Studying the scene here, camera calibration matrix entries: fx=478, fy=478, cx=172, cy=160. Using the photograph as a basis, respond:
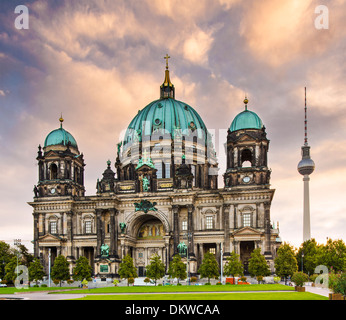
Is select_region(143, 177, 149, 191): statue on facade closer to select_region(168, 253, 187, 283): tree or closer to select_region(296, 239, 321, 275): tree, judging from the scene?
select_region(168, 253, 187, 283): tree

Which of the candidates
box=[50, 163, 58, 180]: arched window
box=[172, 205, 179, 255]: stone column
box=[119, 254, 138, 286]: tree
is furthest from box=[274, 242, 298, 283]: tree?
box=[50, 163, 58, 180]: arched window

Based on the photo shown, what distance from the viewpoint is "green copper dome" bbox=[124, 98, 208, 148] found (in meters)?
108

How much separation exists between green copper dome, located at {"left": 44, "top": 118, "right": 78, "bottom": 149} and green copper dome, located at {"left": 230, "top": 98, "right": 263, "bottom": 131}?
1399 inches

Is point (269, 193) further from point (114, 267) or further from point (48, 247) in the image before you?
point (48, 247)

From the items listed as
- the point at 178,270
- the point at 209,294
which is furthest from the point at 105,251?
the point at 209,294

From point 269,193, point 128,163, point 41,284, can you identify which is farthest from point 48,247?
point 269,193

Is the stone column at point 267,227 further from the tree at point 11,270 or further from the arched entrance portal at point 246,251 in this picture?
the tree at point 11,270

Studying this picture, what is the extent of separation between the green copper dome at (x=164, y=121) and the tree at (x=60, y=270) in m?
33.2

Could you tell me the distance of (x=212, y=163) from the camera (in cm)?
11244

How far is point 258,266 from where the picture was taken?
260 feet

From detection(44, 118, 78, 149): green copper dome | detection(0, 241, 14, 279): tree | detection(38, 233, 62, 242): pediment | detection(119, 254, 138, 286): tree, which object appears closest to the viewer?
detection(119, 254, 138, 286): tree

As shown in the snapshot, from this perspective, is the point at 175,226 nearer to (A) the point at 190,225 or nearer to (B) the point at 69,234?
(A) the point at 190,225

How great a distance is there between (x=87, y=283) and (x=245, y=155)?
128 feet

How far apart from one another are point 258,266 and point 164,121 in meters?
42.9
